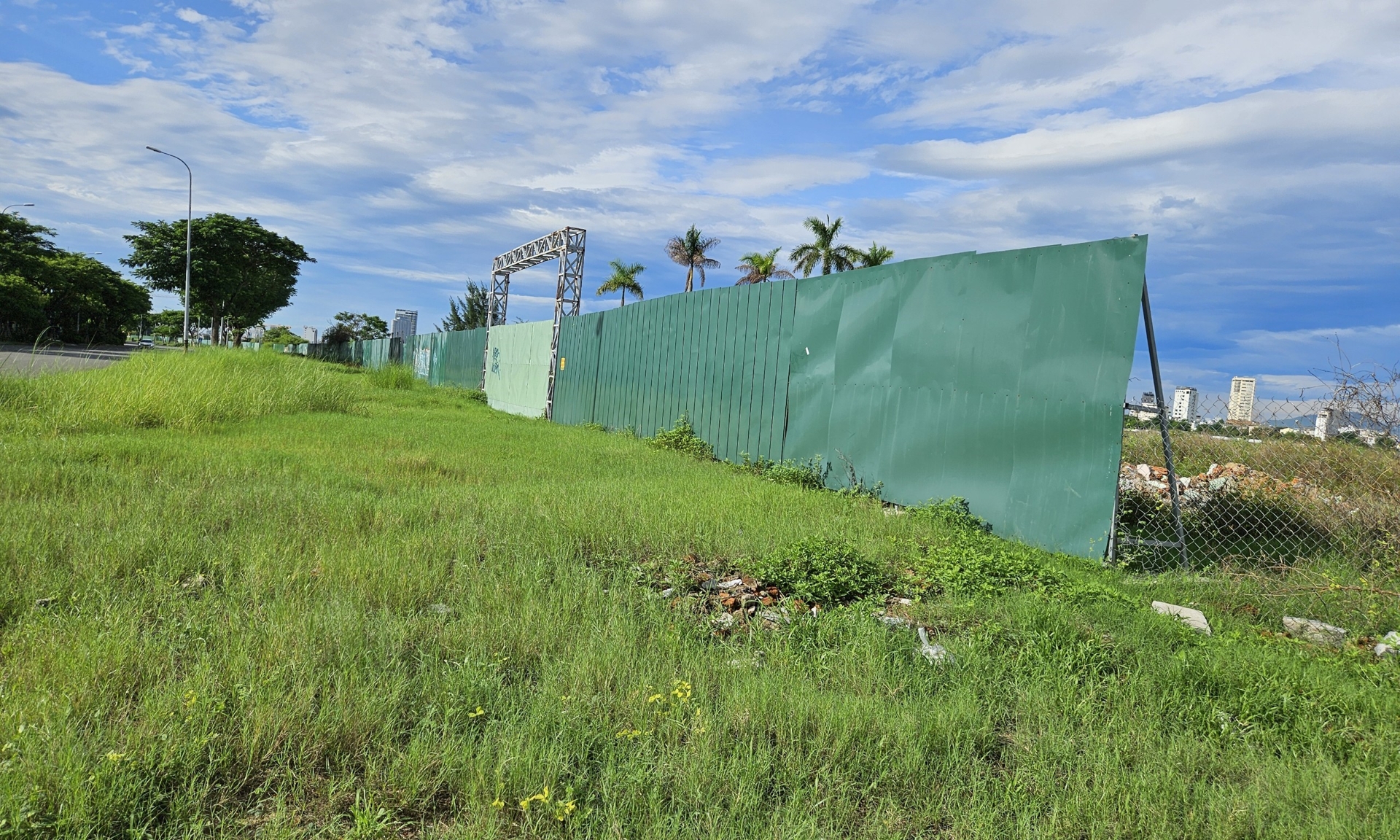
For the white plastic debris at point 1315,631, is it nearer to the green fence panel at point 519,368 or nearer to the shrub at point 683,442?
the shrub at point 683,442

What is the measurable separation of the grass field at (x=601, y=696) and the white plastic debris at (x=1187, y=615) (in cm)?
17

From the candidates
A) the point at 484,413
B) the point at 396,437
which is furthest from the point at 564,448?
the point at 484,413

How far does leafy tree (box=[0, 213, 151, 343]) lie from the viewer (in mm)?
40594

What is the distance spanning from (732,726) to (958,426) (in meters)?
4.65

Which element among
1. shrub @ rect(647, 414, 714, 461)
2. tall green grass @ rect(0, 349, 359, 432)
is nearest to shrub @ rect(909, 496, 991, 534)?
shrub @ rect(647, 414, 714, 461)

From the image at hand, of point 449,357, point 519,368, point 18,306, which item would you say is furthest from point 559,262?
point 18,306

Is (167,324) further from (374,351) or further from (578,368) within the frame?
(578,368)

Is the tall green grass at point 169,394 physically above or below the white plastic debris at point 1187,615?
above

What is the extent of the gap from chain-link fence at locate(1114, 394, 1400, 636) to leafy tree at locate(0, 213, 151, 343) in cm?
4934

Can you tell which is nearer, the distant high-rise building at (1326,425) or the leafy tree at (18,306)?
the distant high-rise building at (1326,425)

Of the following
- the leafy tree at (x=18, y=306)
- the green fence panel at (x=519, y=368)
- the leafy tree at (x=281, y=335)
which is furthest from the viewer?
the leafy tree at (x=281, y=335)

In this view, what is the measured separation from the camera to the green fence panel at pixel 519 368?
18.1 metres

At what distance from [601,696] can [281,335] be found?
8143 cm

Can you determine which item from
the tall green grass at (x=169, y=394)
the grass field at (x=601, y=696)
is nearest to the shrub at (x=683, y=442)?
the grass field at (x=601, y=696)
